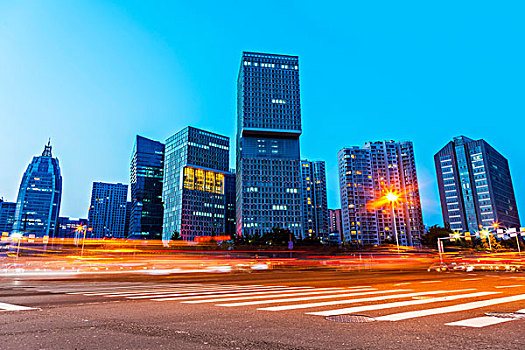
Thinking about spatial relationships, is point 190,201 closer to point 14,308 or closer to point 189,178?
point 189,178

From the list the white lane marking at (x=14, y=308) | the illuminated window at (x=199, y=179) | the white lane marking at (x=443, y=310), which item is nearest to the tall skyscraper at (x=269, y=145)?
the illuminated window at (x=199, y=179)

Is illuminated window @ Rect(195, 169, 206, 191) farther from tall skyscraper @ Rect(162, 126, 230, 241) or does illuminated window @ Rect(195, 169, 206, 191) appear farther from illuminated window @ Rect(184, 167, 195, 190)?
illuminated window @ Rect(184, 167, 195, 190)

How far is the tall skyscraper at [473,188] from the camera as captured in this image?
17350cm

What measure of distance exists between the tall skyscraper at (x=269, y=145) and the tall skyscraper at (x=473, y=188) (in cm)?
8230

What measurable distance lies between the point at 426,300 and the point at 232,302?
192 inches

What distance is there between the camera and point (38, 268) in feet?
102

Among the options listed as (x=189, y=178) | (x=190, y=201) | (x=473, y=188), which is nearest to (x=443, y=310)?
(x=190, y=201)

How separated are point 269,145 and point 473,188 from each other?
357 feet

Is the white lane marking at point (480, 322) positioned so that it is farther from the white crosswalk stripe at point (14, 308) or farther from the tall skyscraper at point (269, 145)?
the tall skyscraper at point (269, 145)

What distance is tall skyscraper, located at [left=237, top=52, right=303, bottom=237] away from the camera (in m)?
167

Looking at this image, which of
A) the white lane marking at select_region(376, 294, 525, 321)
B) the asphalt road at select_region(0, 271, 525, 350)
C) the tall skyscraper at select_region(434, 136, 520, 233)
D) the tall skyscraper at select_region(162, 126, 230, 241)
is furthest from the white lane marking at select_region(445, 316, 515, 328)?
the tall skyscraper at select_region(434, 136, 520, 233)

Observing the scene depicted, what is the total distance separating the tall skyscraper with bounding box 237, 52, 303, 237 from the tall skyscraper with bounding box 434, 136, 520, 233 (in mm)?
82297

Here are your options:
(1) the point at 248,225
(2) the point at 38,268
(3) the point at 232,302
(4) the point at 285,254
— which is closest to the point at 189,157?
(1) the point at 248,225

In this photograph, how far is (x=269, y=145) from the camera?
181 meters
